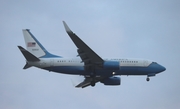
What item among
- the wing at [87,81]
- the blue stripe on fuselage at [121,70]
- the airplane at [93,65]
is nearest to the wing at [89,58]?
the airplane at [93,65]

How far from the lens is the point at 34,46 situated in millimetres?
63875

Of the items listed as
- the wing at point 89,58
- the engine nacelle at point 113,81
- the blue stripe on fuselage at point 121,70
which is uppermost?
the wing at point 89,58

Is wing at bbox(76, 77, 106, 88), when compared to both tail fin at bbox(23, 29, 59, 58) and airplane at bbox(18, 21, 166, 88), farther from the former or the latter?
tail fin at bbox(23, 29, 59, 58)

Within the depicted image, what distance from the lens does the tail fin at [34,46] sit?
62469 millimetres

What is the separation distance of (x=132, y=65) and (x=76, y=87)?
11467 mm

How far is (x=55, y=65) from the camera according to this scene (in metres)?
59.3

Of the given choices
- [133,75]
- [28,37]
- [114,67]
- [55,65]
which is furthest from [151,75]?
[28,37]

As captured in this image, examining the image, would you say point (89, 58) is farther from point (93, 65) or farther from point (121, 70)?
point (121, 70)

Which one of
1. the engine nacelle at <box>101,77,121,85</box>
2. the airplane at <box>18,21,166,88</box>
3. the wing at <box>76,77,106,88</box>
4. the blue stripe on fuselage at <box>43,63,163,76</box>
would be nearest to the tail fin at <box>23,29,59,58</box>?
the airplane at <box>18,21,166,88</box>

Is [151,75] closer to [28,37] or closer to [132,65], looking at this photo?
[132,65]

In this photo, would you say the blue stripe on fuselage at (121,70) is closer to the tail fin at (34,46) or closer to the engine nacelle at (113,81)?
the tail fin at (34,46)

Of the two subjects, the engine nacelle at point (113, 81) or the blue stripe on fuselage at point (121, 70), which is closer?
the blue stripe on fuselage at point (121, 70)

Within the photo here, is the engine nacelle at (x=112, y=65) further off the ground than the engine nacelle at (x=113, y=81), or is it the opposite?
the engine nacelle at (x=112, y=65)

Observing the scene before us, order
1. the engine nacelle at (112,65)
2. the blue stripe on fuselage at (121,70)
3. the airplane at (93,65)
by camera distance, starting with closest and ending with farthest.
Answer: the engine nacelle at (112,65) < the airplane at (93,65) < the blue stripe on fuselage at (121,70)
